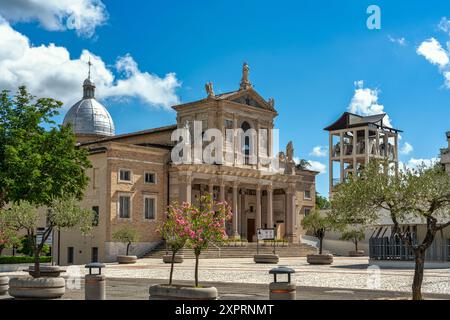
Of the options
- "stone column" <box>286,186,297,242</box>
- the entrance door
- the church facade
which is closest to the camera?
the church facade

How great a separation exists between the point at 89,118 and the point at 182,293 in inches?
3007

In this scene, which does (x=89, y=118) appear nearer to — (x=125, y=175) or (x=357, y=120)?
(x=125, y=175)

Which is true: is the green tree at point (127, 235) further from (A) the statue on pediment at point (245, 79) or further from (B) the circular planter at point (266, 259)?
(A) the statue on pediment at point (245, 79)

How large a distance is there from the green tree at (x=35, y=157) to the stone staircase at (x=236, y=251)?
14331mm

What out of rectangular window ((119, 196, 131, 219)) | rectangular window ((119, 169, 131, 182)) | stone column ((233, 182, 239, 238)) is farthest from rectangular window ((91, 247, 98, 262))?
stone column ((233, 182, 239, 238))

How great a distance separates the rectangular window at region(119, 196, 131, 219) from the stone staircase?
13.2ft

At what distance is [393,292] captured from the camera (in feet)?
73.1

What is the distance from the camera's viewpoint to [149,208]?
6059 cm

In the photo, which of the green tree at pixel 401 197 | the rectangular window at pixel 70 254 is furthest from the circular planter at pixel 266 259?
the green tree at pixel 401 197

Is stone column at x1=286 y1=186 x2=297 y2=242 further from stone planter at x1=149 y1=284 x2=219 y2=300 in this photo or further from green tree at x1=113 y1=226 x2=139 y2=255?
stone planter at x1=149 y1=284 x2=219 y2=300

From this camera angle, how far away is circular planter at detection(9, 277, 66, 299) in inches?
747

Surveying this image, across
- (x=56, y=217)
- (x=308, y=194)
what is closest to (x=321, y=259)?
(x=56, y=217)
